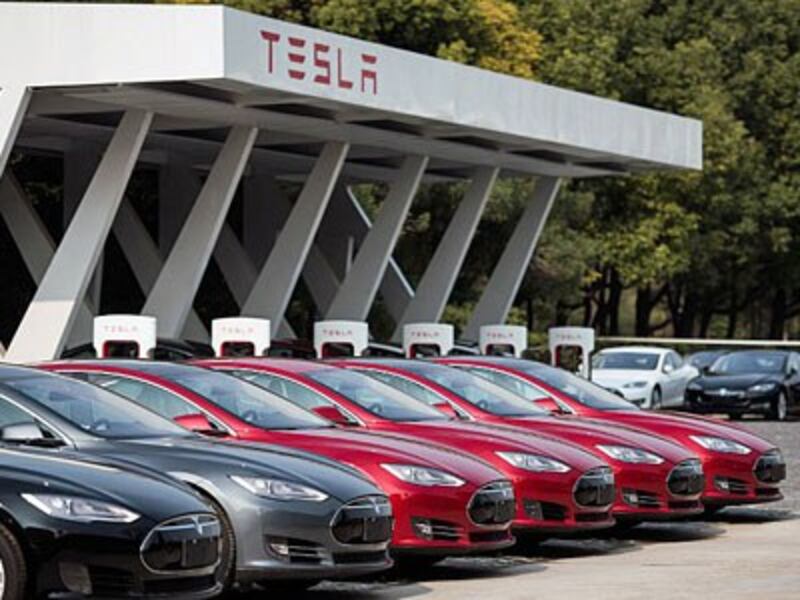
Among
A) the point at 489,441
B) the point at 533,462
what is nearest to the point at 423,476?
the point at 533,462

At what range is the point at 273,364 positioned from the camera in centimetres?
1752

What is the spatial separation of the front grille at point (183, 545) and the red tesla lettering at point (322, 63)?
2098cm

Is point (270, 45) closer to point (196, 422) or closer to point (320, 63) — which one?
point (320, 63)

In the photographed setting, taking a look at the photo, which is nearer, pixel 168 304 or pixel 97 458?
pixel 97 458

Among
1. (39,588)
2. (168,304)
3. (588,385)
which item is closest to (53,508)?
(39,588)

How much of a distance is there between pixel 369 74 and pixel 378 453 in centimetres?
1973

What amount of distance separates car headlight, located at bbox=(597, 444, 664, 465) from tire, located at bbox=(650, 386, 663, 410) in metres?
25.7

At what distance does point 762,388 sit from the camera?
42.1 m

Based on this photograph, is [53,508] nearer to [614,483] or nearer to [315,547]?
[315,547]

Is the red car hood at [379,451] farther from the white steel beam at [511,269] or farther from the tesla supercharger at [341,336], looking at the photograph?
the white steel beam at [511,269]

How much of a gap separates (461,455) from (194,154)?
93.7 feet

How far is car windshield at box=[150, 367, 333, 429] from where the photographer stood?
15.5m

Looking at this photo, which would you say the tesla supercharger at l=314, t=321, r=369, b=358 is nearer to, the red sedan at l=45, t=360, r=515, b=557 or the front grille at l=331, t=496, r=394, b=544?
the red sedan at l=45, t=360, r=515, b=557

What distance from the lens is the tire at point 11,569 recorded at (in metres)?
11.4
